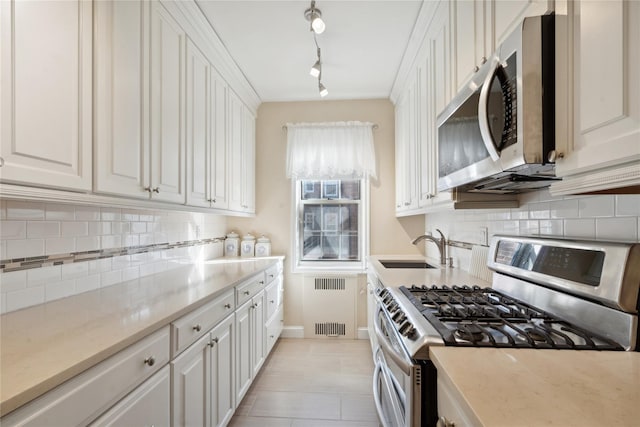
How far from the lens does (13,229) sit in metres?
1.22

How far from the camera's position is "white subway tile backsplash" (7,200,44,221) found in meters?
1.22

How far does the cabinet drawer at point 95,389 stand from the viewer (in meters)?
0.68

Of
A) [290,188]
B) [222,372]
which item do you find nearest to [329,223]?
[290,188]

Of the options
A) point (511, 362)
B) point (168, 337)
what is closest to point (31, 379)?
point (168, 337)

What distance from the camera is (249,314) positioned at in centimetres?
220

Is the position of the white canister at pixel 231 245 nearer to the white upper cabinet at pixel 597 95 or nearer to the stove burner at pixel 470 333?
the stove burner at pixel 470 333

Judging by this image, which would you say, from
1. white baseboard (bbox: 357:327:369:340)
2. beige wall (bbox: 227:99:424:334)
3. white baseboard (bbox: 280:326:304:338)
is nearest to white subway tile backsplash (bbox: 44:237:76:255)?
beige wall (bbox: 227:99:424:334)

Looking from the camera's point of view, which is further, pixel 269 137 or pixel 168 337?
pixel 269 137

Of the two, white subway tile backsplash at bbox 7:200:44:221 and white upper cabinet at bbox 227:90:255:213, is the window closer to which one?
white upper cabinet at bbox 227:90:255:213

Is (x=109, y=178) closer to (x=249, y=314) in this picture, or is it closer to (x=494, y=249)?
(x=249, y=314)

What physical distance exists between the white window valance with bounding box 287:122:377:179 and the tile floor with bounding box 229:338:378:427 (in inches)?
73.0

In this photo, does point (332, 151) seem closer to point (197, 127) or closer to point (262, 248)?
point (262, 248)

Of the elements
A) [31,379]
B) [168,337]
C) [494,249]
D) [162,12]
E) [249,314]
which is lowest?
[249,314]

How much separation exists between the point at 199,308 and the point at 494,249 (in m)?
1.48
